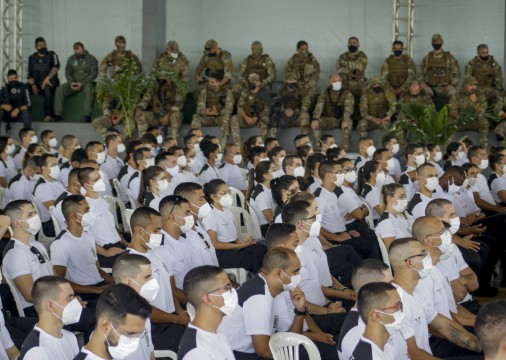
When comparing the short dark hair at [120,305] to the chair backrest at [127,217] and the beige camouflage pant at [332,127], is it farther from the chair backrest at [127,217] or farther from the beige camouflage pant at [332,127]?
the beige camouflage pant at [332,127]

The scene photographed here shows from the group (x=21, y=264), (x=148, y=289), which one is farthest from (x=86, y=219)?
(x=148, y=289)

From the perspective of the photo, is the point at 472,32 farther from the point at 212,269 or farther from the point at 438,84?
the point at 212,269

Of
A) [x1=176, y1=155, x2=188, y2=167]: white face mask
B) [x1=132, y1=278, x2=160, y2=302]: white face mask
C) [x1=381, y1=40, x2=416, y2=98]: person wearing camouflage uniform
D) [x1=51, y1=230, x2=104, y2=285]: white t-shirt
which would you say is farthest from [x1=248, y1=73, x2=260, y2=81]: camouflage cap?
[x1=132, y1=278, x2=160, y2=302]: white face mask

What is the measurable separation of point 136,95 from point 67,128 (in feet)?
5.18

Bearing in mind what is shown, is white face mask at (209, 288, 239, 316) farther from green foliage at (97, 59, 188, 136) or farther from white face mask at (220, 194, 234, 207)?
green foliage at (97, 59, 188, 136)

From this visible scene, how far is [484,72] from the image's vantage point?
579 inches

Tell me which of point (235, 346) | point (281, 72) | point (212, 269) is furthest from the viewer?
point (281, 72)

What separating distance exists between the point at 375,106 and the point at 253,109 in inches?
72.5

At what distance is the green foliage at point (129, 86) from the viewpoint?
13867 millimetres

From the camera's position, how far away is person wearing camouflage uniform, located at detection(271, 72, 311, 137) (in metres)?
14.3

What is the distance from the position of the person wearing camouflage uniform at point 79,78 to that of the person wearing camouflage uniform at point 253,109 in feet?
8.52

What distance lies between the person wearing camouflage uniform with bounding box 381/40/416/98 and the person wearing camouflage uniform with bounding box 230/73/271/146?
75.2 inches

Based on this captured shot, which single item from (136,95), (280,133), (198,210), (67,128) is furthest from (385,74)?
(198,210)

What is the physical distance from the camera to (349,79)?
15.1 metres
